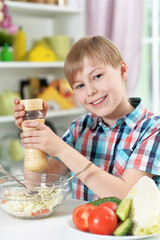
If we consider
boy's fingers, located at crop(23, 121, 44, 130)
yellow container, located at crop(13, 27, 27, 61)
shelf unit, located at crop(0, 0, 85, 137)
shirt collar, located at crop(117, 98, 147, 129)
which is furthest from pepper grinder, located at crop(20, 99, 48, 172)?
yellow container, located at crop(13, 27, 27, 61)

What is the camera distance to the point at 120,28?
3273mm

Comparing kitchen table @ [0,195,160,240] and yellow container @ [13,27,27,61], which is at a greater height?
yellow container @ [13,27,27,61]

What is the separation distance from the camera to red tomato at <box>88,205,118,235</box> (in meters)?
0.95

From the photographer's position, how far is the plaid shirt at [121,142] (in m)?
1.37

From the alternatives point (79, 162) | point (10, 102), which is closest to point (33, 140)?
point (79, 162)

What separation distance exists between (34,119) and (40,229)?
332mm

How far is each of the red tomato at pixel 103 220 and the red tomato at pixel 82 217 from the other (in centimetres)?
3

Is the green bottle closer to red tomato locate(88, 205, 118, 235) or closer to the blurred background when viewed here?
the blurred background

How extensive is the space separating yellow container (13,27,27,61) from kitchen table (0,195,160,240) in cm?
233

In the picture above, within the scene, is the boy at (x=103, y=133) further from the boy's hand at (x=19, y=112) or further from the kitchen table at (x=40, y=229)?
the kitchen table at (x=40, y=229)

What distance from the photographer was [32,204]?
113cm

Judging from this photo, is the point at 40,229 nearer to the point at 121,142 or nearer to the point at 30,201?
the point at 30,201

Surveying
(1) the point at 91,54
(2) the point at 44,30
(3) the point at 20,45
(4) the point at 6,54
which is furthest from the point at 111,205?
(2) the point at 44,30

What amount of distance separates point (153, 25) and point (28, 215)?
2.54 meters
